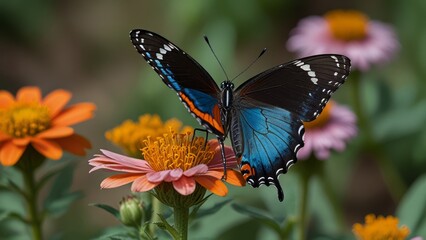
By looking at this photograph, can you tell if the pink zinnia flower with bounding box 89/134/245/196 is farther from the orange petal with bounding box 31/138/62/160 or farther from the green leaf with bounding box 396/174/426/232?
the green leaf with bounding box 396/174/426/232

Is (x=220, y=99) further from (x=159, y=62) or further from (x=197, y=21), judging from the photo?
(x=197, y=21)

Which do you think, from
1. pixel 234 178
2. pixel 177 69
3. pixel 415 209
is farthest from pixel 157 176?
pixel 415 209

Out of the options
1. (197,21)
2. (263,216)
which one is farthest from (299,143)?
(197,21)

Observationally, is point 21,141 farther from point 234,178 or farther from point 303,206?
point 303,206

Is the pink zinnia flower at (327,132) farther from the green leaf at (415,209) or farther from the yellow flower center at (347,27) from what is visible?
the yellow flower center at (347,27)

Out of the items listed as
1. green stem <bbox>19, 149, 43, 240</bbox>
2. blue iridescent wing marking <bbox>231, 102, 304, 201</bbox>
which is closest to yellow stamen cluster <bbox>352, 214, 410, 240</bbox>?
blue iridescent wing marking <bbox>231, 102, 304, 201</bbox>

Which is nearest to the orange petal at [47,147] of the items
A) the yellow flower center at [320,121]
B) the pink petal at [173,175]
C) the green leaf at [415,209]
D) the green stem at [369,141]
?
the pink petal at [173,175]
